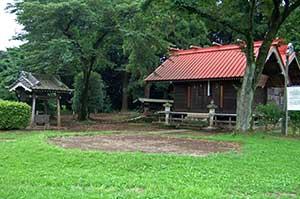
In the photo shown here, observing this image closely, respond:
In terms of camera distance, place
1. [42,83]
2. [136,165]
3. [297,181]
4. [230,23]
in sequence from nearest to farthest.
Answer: [297,181], [136,165], [230,23], [42,83]

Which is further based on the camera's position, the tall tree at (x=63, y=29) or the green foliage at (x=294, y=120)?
the tall tree at (x=63, y=29)

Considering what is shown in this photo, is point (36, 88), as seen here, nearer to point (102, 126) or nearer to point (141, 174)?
point (102, 126)

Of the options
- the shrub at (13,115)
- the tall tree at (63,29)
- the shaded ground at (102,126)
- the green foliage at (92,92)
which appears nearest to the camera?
the shrub at (13,115)

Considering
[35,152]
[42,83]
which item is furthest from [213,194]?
[42,83]

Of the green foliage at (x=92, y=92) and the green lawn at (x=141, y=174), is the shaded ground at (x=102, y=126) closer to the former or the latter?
the green foliage at (x=92, y=92)

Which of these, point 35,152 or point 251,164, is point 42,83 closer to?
point 35,152

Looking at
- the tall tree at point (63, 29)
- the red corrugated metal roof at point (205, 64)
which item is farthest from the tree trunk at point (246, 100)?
the tall tree at point (63, 29)

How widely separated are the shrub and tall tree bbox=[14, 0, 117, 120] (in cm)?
347

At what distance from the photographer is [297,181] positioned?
7805 millimetres

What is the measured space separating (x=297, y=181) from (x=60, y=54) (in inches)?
641

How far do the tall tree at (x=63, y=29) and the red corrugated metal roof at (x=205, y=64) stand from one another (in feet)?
15.4

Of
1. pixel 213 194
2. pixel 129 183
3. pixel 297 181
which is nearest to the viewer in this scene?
pixel 213 194

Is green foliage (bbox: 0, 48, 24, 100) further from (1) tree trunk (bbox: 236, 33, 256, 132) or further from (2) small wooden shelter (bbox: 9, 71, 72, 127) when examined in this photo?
(1) tree trunk (bbox: 236, 33, 256, 132)

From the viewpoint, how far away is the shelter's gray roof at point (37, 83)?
829 inches
